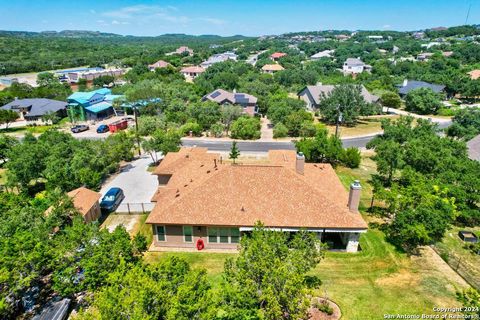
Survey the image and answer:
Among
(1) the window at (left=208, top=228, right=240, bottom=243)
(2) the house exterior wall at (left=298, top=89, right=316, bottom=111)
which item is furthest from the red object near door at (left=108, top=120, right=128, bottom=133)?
(1) the window at (left=208, top=228, right=240, bottom=243)

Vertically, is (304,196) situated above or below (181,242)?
above

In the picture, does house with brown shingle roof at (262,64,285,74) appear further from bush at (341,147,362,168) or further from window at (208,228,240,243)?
window at (208,228,240,243)

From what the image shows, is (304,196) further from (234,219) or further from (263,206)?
(234,219)

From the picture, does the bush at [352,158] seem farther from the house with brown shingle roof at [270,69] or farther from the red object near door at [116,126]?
the house with brown shingle roof at [270,69]

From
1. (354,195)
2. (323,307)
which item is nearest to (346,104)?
(354,195)

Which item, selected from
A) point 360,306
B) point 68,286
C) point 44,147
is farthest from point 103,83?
point 360,306

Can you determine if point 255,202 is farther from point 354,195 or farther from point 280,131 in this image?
point 280,131
